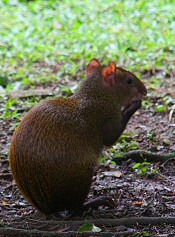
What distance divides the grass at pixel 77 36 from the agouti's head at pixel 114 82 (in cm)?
301

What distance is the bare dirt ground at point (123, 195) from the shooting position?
4.57 metres

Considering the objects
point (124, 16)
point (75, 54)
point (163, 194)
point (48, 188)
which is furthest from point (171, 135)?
point (124, 16)

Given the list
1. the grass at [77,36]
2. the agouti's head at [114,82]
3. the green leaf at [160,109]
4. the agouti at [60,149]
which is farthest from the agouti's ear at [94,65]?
the grass at [77,36]

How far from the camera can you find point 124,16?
11.1 m

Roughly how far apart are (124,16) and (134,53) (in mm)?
2026

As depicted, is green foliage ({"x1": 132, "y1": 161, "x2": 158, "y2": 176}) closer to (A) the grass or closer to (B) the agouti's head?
(B) the agouti's head

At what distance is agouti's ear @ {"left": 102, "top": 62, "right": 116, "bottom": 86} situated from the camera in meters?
5.30

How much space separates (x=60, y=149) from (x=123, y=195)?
0.98 metres

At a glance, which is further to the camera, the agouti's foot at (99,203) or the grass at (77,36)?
the grass at (77,36)

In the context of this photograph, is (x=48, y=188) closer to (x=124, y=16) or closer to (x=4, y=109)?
(x=4, y=109)

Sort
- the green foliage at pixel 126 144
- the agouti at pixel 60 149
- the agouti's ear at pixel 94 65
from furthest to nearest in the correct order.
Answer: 1. the green foliage at pixel 126 144
2. the agouti's ear at pixel 94 65
3. the agouti at pixel 60 149

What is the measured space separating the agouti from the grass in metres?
3.49

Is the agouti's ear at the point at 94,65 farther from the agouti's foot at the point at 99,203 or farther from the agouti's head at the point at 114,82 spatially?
the agouti's foot at the point at 99,203

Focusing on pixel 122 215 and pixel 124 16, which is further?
pixel 124 16
